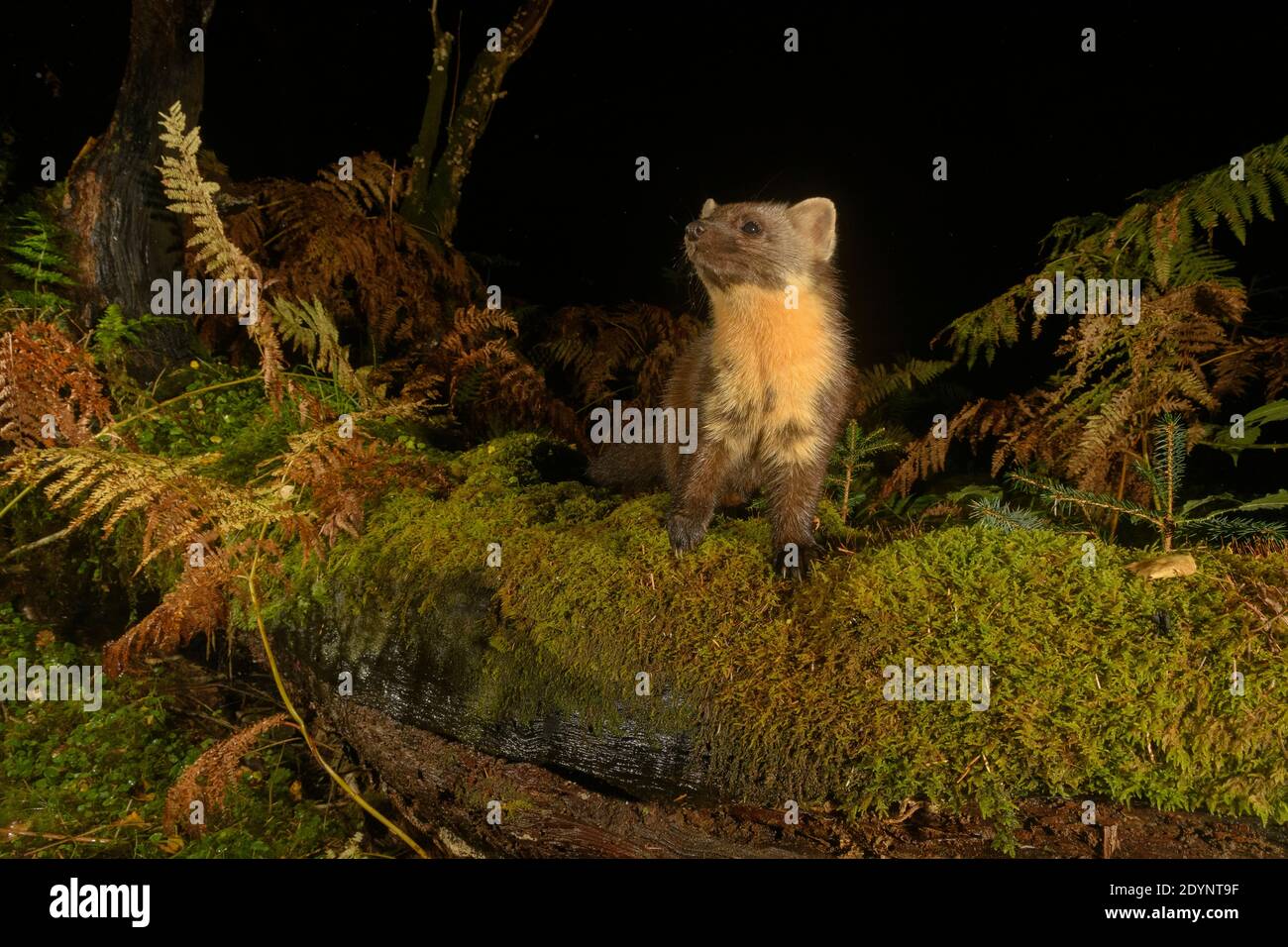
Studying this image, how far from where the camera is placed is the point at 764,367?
390 cm

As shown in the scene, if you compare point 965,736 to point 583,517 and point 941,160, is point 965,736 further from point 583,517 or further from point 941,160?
point 941,160

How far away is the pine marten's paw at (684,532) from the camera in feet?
11.5

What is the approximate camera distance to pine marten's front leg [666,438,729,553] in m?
3.56

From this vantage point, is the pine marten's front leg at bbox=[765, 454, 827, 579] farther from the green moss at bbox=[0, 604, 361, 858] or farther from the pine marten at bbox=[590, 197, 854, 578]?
the green moss at bbox=[0, 604, 361, 858]

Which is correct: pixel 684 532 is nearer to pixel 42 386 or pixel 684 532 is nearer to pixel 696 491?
pixel 696 491

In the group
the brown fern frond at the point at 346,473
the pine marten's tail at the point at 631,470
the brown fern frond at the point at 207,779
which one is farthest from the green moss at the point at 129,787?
the pine marten's tail at the point at 631,470

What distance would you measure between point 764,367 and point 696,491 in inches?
26.3

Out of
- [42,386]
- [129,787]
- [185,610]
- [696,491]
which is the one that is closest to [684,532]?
[696,491]

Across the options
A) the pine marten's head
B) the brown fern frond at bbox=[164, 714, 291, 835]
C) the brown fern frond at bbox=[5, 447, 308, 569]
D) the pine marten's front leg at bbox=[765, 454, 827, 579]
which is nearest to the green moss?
the brown fern frond at bbox=[164, 714, 291, 835]

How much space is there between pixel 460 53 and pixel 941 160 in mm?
4235

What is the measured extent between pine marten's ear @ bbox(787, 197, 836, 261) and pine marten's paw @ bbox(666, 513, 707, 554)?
1.57 metres

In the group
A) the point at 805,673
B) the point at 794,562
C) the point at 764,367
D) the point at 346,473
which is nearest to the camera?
the point at 805,673

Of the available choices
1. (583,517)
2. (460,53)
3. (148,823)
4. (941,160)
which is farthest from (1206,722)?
(460,53)

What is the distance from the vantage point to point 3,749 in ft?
12.8
